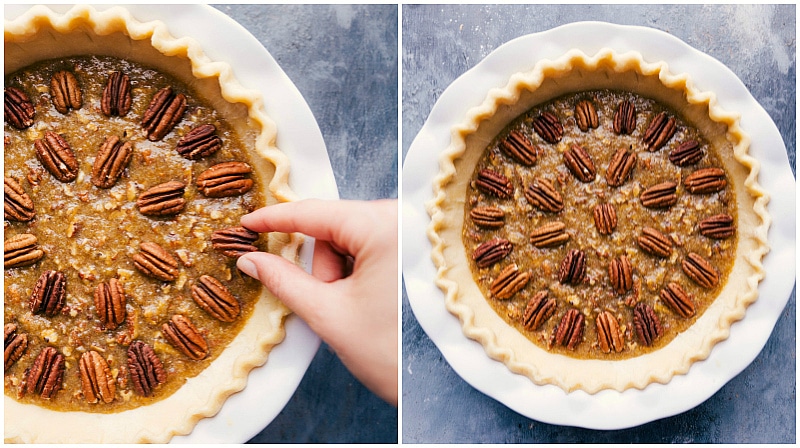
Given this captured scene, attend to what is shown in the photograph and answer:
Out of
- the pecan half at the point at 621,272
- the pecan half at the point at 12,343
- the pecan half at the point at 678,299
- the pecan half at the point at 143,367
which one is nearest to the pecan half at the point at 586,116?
the pecan half at the point at 621,272

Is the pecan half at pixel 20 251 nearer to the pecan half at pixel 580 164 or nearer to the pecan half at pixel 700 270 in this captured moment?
the pecan half at pixel 580 164

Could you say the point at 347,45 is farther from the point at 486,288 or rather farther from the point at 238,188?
the point at 486,288

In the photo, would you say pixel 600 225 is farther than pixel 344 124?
No

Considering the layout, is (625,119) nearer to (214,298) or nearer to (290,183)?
(290,183)

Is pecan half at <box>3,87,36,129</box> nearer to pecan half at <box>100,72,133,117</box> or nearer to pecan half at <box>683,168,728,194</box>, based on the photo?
pecan half at <box>100,72,133,117</box>

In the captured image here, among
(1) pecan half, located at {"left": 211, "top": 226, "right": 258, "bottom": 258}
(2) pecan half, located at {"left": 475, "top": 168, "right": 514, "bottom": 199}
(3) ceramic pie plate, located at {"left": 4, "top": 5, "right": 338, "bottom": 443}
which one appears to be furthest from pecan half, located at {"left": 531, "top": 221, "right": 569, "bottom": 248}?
(1) pecan half, located at {"left": 211, "top": 226, "right": 258, "bottom": 258}

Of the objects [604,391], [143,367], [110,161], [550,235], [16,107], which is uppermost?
[16,107]

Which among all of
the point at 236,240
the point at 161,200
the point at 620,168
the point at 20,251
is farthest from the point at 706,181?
the point at 20,251
